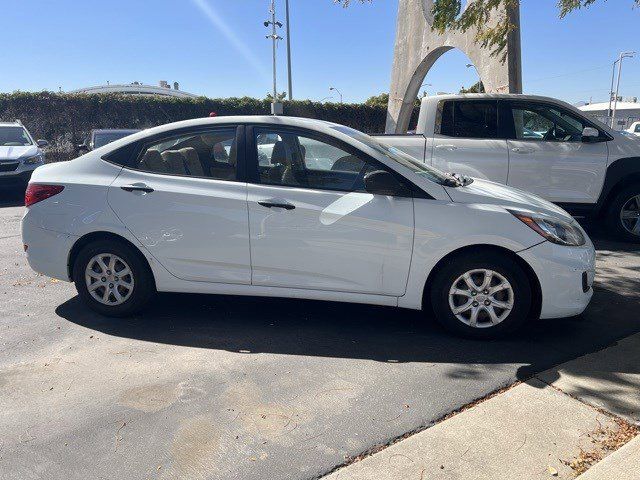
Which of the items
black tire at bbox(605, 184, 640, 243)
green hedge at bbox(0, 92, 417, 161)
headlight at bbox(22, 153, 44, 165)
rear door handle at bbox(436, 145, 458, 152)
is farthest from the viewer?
green hedge at bbox(0, 92, 417, 161)

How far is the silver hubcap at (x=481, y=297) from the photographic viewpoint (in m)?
3.81

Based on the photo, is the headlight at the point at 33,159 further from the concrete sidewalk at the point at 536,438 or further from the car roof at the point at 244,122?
the concrete sidewalk at the point at 536,438

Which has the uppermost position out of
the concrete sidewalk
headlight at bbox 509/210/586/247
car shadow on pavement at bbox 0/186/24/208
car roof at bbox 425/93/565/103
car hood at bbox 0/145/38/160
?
car roof at bbox 425/93/565/103

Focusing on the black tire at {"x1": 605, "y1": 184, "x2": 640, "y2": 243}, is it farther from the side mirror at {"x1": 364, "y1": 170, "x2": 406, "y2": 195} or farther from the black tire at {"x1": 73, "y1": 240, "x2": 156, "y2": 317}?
the black tire at {"x1": 73, "y1": 240, "x2": 156, "y2": 317}

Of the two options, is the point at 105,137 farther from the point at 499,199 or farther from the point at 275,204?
the point at 499,199

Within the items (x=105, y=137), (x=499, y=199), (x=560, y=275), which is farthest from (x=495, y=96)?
(x=105, y=137)

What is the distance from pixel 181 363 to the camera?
3.63m

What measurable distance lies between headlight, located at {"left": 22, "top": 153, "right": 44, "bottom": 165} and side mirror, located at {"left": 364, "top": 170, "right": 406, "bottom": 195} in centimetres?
1020

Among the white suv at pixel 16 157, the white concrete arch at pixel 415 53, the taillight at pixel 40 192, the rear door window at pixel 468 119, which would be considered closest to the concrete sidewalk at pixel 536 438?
the taillight at pixel 40 192

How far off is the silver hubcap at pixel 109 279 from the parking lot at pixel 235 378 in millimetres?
215

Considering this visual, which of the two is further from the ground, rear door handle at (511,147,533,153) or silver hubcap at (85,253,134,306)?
rear door handle at (511,147,533,153)

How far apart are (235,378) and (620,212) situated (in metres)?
5.89

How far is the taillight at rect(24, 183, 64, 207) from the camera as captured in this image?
14.1 ft

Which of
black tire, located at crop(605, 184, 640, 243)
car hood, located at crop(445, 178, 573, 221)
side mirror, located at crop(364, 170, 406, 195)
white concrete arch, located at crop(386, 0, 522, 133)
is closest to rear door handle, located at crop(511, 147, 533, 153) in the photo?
black tire, located at crop(605, 184, 640, 243)
